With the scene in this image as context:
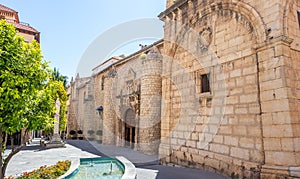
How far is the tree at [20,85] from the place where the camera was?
13.9 feet

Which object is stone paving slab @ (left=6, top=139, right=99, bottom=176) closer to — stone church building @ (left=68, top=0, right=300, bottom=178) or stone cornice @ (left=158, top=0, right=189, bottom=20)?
stone church building @ (left=68, top=0, right=300, bottom=178)

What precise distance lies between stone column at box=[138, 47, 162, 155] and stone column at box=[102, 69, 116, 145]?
5028 millimetres

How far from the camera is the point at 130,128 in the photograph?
555 inches

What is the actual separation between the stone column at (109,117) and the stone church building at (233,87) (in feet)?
27.5

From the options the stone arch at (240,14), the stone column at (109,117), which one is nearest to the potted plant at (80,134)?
the stone column at (109,117)

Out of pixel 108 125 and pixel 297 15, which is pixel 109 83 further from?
pixel 297 15

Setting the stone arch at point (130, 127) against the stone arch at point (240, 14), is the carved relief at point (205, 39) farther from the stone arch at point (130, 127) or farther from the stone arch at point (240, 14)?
the stone arch at point (130, 127)

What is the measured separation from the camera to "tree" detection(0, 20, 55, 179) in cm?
425

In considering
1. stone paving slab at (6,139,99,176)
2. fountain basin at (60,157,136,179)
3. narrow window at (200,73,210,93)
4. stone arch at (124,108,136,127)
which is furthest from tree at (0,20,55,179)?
stone arch at (124,108,136,127)

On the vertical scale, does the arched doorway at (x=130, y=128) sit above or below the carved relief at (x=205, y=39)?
below

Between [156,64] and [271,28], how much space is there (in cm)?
689

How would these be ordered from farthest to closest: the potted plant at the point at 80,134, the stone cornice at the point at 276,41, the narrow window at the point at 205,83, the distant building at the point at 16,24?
the potted plant at the point at 80,134, the distant building at the point at 16,24, the narrow window at the point at 205,83, the stone cornice at the point at 276,41

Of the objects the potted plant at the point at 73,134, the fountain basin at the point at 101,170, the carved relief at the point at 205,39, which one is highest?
the carved relief at the point at 205,39

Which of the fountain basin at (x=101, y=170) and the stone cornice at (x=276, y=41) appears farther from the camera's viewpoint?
the fountain basin at (x=101, y=170)
